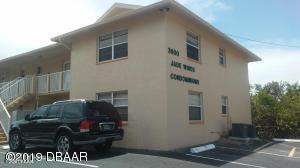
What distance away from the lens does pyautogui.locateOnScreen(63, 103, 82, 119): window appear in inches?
414

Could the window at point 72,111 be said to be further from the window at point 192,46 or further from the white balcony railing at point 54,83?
the white balcony railing at point 54,83

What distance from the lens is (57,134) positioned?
10.9 m

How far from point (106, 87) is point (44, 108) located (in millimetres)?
3160

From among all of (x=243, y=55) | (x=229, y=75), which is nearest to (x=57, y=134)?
(x=229, y=75)

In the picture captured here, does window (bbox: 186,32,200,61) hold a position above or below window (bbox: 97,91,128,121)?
above

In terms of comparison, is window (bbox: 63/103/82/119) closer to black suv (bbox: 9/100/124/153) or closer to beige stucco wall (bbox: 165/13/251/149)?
black suv (bbox: 9/100/124/153)

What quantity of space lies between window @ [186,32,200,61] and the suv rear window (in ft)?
15.8

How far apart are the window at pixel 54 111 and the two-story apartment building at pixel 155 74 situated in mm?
3057

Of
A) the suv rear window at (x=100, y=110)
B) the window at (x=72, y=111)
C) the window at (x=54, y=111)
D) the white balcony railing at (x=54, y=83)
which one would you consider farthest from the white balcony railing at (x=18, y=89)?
the suv rear window at (x=100, y=110)

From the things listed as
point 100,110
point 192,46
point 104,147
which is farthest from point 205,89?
point 100,110

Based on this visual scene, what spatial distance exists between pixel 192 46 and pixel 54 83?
838 centimetres

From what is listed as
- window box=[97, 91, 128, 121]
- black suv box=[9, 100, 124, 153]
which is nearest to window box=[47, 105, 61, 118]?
black suv box=[9, 100, 124, 153]

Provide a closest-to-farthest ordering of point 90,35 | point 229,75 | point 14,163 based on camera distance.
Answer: point 14,163, point 90,35, point 229,75

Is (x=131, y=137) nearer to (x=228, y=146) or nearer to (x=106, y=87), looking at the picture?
(x=106, y=87)
